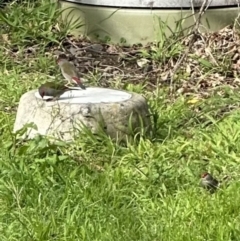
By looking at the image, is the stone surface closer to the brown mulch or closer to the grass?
the grass

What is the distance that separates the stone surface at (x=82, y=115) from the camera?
18.1 ft

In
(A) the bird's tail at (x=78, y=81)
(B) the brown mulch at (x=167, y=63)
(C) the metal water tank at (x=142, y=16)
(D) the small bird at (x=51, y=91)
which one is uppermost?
(D) the small bird at (x=51, y=91)

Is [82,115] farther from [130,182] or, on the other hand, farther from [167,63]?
[167,63]

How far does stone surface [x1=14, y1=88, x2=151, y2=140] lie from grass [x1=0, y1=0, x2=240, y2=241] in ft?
0.31

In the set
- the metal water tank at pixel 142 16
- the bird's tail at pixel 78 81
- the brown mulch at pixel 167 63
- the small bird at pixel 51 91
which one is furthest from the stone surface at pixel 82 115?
the metal water tank at pixel 142 16

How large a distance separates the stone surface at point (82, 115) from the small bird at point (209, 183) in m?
0.87

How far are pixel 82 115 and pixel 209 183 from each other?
3.53 ft

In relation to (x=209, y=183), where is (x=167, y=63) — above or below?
below

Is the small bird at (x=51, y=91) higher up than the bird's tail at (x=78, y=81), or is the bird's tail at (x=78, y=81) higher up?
the small bird at (x=51, y=91)

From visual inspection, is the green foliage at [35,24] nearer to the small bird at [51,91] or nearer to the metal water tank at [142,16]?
the metal water tank at [142,16]

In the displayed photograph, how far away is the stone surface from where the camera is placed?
5520mm

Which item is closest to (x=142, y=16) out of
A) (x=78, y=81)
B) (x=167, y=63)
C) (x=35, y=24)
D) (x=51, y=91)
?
(x=167, y=63)

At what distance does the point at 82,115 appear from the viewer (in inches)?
217

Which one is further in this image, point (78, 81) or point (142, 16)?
point (142, 16)
